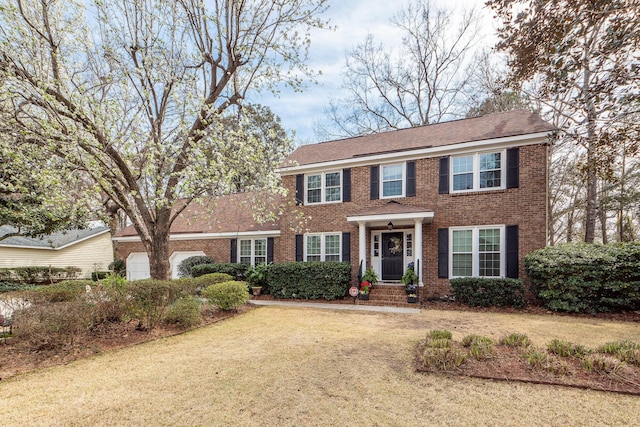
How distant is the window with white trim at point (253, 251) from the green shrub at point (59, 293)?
807 cm

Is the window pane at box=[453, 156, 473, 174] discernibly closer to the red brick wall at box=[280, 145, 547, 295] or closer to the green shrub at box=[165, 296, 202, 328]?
the red brick wall at box=[280, 145, 547, 295]

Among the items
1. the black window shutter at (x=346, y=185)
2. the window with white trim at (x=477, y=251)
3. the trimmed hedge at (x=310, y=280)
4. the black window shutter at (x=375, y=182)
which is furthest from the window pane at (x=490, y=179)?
the trimmed hedge at (x=310, y=280)

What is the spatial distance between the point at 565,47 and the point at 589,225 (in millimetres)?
15424

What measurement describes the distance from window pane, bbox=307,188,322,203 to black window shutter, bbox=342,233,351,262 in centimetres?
201

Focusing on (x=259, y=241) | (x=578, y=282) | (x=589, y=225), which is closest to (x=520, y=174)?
(x=578, y=282)

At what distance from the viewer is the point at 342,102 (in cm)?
2447

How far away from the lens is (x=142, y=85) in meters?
8.88

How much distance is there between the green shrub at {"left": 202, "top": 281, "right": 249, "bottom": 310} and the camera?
884 centimetres

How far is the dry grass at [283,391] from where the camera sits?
3373 millimetres

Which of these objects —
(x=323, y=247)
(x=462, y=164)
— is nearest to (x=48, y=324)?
(x=323, y=247)

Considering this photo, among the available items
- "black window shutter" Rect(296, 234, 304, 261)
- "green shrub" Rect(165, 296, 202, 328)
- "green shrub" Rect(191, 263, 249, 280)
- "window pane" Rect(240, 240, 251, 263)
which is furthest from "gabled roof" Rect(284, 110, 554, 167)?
"green shrub" Rect(191, 263, 249, 280)

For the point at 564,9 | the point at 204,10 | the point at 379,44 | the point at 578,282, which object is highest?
the point at 379,44

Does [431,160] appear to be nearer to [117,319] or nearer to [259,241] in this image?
[259,241]

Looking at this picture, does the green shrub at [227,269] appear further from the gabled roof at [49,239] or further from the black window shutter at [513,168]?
the black window shutter at [513,168]
